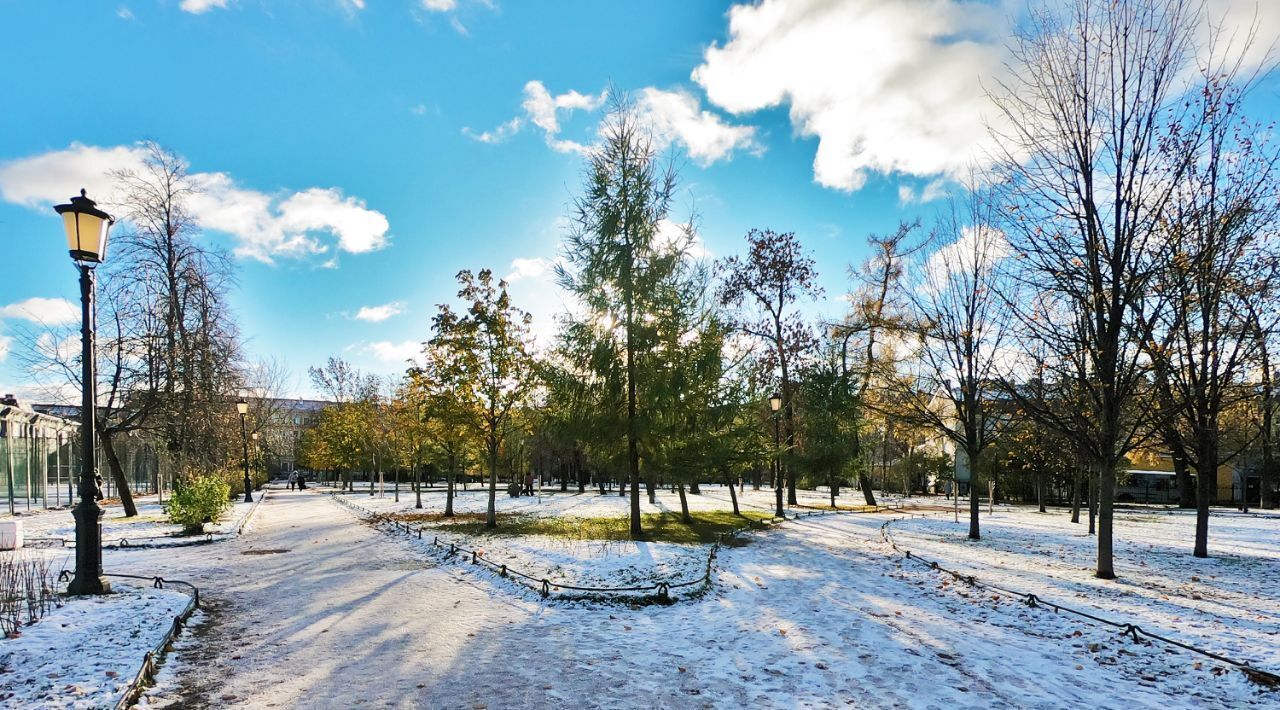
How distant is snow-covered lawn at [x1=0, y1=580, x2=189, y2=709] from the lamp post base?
0.77ft

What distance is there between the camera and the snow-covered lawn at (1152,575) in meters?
7.33

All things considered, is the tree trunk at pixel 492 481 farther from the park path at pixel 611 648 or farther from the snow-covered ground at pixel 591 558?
the park path at pixel 611 648

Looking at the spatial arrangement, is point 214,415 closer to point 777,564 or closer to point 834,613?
point 777,564

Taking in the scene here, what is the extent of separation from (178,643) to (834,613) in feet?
25.8

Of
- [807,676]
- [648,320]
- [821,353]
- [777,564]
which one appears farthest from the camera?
[821,353]

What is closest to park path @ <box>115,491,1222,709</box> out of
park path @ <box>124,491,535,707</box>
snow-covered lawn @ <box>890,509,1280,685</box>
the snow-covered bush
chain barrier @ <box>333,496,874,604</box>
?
park path @ <box>124,491,535,707</box>

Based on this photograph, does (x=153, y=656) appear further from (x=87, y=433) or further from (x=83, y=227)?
(x=83, y=227)

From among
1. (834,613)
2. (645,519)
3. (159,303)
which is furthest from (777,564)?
(159,303)

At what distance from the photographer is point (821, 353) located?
33344 mm

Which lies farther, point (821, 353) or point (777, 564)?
point (821, 353)

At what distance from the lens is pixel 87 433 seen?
8484mm

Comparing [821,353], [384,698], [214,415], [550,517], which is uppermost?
[821,353]

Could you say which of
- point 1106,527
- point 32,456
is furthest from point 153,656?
point 32,456

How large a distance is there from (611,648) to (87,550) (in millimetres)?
7130
